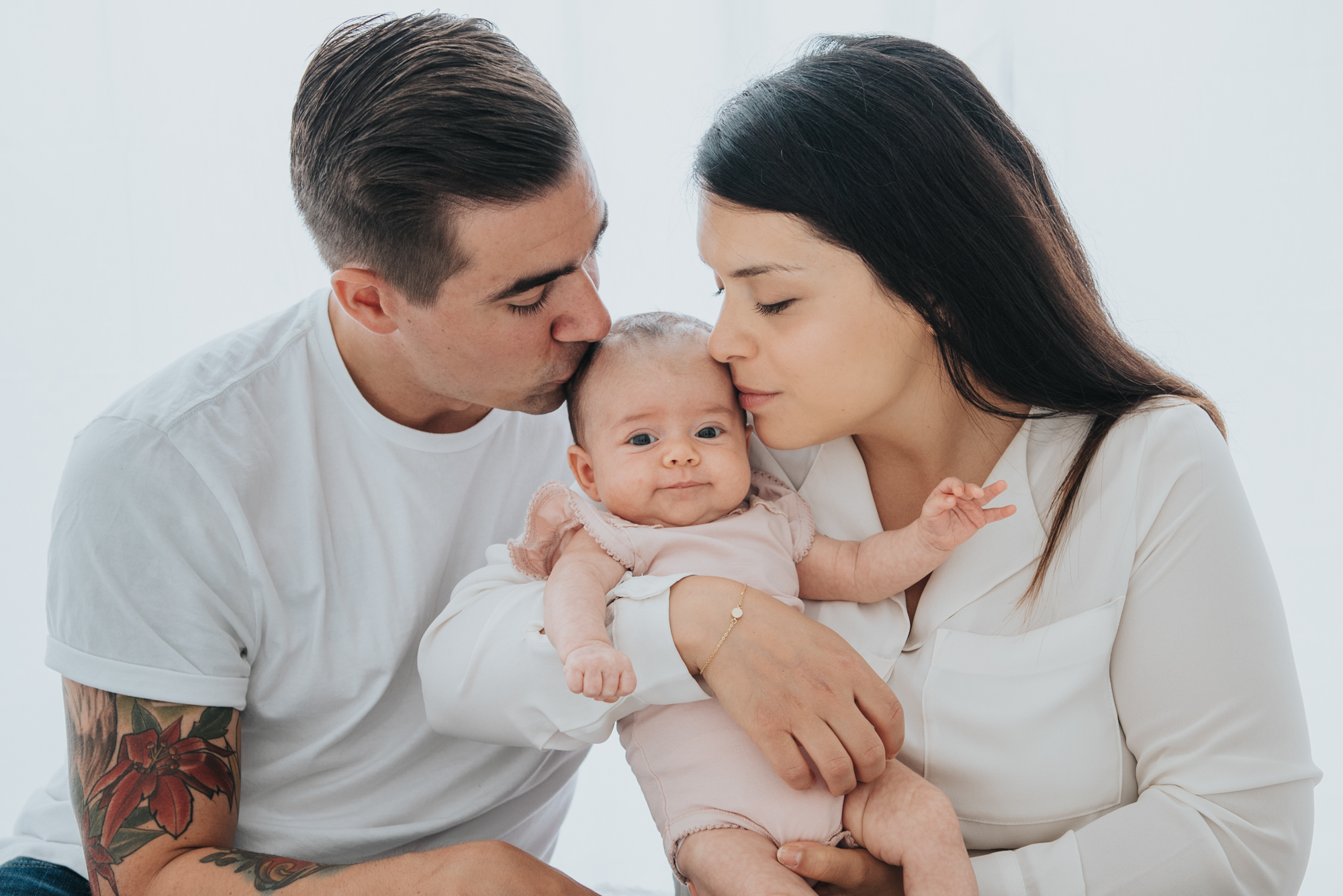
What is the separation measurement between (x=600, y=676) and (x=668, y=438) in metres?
0.53

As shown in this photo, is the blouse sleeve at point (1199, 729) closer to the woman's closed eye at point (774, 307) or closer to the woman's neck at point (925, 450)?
the woman's neck at point (925, 450)

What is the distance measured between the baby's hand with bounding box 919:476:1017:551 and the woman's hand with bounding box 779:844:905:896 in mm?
501

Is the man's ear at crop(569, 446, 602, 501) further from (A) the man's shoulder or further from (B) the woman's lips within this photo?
(A) the man's shoulder

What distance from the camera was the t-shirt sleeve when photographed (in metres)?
1.61

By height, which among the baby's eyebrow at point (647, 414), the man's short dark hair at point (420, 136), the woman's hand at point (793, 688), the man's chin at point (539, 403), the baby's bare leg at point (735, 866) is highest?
the man's short dark hair at point (420, 136)

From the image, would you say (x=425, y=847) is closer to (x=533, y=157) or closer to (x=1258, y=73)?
(x=533, y=157)

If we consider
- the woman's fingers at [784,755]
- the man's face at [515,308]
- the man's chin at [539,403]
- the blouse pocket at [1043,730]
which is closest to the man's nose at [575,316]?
the man's face at [515,308]

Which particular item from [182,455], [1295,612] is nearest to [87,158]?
[182,455]

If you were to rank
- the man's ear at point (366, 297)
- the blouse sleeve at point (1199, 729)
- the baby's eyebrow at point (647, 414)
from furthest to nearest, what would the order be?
the man's ear at point (366, 297), the baby's eyebrow at point (647, 414), the blouse sleeve at point (1199, 729)

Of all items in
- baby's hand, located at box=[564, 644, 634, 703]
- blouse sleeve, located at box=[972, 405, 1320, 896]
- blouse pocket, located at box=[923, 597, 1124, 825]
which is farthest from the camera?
blouse pocket, located at box=[923, 597, 1124, 825]

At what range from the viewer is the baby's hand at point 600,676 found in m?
1.27

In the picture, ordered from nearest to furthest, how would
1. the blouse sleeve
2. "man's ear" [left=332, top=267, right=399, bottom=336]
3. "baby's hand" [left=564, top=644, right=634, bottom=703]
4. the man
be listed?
"baby's hand" [left=564, top=644, right=634, bottom=703], the blouse sleeve, the man, "man's ear" [left=332, top=267, right=399, bottom=336]

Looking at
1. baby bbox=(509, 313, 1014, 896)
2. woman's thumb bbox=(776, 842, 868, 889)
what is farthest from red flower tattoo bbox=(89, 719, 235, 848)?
woman's thumb bbox=(776, 842, 868, 889)

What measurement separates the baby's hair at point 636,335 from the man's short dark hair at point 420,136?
30 cm
